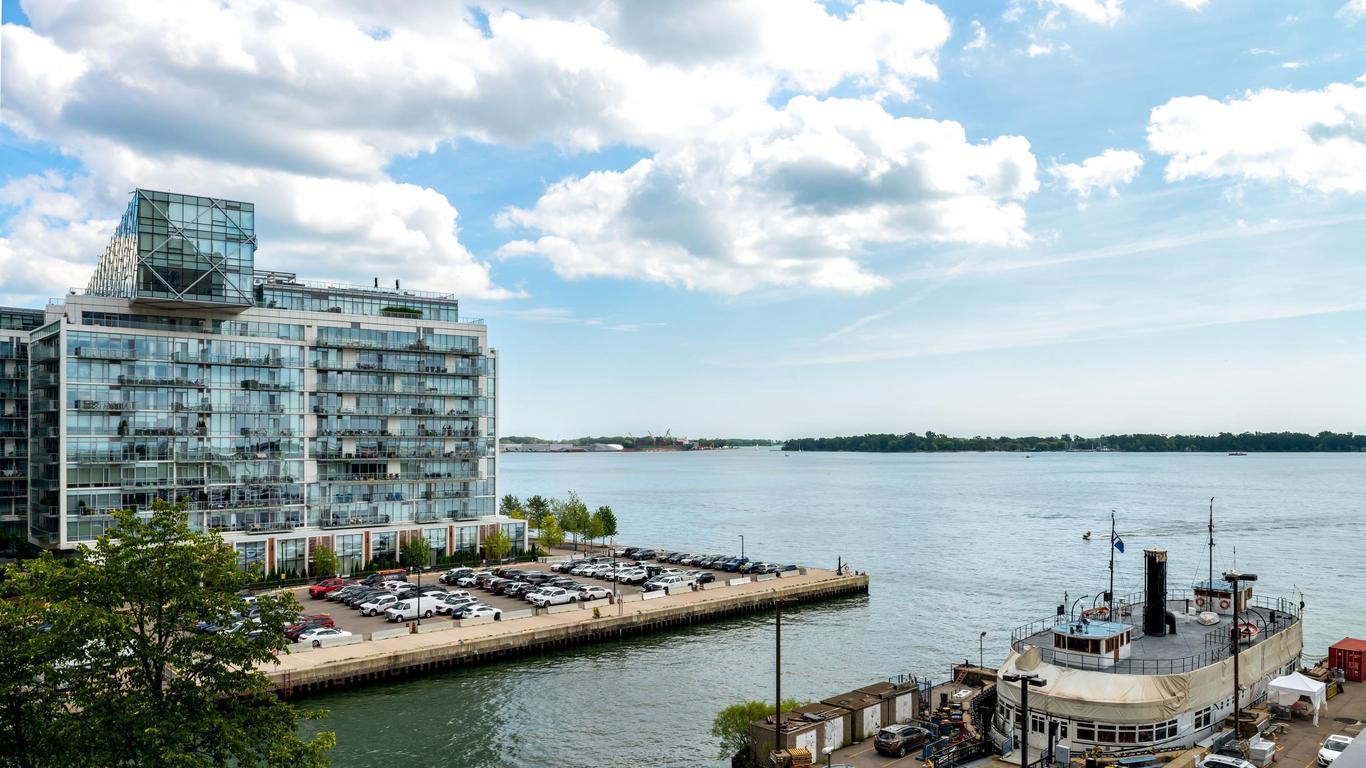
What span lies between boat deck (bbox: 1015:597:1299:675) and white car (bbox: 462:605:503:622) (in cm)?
3899

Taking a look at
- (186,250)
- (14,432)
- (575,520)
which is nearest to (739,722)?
(186,250)

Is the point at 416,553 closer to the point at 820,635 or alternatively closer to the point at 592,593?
the point at 592,593

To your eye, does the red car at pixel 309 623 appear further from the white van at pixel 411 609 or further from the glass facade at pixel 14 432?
the glass facade at pixel 14 432

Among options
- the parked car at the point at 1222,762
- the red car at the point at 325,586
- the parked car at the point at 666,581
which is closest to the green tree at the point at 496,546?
the red car at the point at 325,586

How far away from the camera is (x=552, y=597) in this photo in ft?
244

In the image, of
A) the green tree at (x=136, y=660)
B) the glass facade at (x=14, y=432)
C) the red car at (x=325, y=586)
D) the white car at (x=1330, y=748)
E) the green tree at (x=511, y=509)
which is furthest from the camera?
the green tree at (x=511, y=509)

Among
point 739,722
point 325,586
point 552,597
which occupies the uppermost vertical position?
point 739,722

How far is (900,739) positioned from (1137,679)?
30.5 ft

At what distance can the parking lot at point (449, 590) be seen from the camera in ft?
219

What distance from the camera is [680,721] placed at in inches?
1972

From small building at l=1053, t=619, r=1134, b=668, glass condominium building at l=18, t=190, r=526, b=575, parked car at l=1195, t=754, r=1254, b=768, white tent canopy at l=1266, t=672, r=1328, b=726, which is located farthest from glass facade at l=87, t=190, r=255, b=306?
white tent canopy at l=1266, t=672, r=1328, b=726

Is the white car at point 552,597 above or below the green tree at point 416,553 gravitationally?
below

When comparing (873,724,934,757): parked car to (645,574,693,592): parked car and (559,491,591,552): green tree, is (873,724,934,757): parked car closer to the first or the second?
(645,574,693,592): parked car

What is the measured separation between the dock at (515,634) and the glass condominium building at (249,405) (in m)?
28.1
